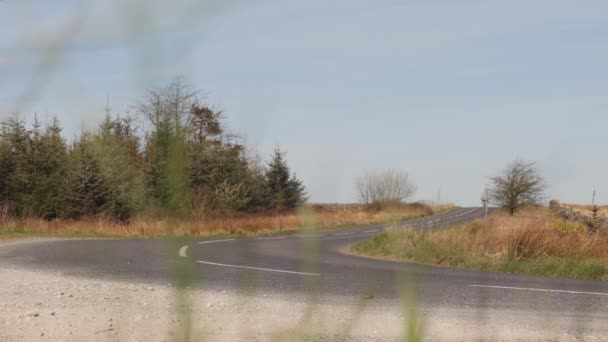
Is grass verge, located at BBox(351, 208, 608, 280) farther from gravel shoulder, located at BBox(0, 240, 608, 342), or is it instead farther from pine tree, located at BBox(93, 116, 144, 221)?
pine tree, located at BBox(93, 116, 144, 221)

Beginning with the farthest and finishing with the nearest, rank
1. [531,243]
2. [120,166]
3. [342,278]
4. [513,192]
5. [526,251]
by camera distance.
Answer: [513,192] < [531,243] < [526,251] < [342,278] < [120,166]

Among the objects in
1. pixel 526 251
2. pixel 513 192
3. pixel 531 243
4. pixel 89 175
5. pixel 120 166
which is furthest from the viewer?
pixel 513 192

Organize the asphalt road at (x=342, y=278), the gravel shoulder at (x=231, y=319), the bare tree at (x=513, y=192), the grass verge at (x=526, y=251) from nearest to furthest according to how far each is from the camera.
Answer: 1. the gravel shoulder at (x=231, y=319)
2. the asphalt road at (x=342, y=278)
3. the grass verge at (x=526, y=251)
4. the bare tree at (x=513, y=192)

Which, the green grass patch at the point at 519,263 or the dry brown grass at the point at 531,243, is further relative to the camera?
the dry brown grass at the point at 531,243

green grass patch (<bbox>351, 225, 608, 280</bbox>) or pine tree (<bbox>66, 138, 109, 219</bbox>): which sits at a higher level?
pine tree (<bbox>66, 138, 109, 219</bbox>)

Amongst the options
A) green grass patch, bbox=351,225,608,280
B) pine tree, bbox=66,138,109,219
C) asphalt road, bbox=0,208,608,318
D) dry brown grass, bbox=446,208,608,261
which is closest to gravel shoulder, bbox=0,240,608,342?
asphalt road, bbox=0,208,608,318

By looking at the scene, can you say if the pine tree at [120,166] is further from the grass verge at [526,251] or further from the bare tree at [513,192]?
the bare tree at [513,192]

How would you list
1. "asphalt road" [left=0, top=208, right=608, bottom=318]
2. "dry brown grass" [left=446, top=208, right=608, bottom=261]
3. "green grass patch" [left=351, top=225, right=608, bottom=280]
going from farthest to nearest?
"dry brown grass" [left=446, top=208, right=608, bottom=261] → "green grass patch" [left=351, top=225, right=608, bottom=280] → "asphalt road" [left=0, top=208, right=608, bottom=318]

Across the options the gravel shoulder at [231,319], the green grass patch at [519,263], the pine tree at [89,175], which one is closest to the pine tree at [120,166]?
the pine tree at [89,175]

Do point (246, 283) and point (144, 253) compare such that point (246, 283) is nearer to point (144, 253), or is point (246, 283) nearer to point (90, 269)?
point (90, 269)

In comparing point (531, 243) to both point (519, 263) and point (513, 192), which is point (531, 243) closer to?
point (519, 263)

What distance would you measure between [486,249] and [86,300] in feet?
34.0

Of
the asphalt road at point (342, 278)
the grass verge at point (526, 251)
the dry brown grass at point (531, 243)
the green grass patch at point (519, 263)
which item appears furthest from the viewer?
the dry brown grass at point (531, 243)

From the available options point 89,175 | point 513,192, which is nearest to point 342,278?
point 89,175
